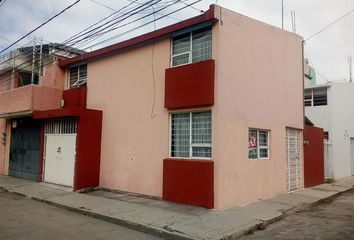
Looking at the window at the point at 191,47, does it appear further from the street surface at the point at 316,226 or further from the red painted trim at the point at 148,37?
the street surface at the point at 316,226

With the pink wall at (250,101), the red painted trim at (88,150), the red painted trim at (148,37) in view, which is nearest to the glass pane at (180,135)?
the pink wall at (250,101)

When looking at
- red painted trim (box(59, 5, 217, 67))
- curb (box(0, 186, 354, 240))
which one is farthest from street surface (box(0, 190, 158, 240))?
red painted trim (box(59, 5, 217, 67))

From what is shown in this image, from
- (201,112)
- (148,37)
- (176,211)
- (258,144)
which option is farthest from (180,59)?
(176,211)

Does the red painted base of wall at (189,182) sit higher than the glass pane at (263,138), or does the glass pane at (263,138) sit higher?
the glass pane at (263,138)

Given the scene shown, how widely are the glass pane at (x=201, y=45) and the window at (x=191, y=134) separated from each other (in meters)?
1.70

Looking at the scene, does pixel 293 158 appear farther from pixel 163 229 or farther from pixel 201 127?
pixel 163 229

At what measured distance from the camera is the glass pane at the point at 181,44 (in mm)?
11586

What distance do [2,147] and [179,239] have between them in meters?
15.2

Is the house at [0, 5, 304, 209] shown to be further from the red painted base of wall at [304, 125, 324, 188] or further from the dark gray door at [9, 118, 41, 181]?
the dark gray door at [9, 118, 41, 181]

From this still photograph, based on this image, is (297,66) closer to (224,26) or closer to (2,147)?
(224,26)

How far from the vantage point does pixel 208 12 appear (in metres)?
10.5

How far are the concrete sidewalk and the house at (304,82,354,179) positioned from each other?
6.22m

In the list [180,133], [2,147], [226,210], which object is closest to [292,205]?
[226,210]

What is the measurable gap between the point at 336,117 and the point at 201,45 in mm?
12366
